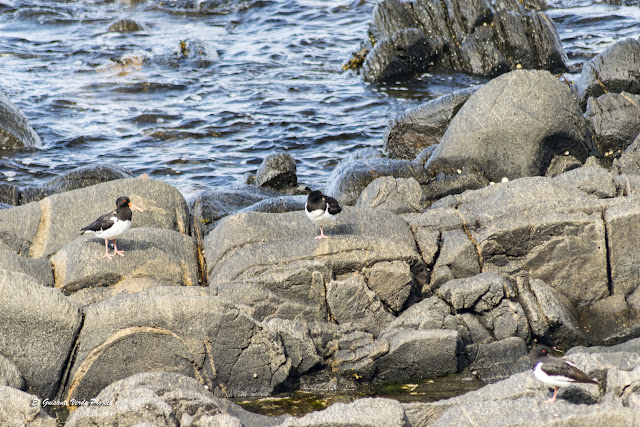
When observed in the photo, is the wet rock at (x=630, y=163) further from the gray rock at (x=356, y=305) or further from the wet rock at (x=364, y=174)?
the gray rock at (x=356, y=305)

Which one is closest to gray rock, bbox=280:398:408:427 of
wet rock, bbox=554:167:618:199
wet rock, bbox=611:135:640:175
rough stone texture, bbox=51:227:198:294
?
rough stone texture, bbox=51:227:198:294

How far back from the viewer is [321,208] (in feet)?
31.9

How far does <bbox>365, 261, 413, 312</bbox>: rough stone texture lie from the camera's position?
391 inches

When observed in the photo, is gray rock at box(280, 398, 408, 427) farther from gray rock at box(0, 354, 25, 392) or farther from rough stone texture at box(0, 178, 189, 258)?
rough stone texture at box(0, 178, 189, 258)

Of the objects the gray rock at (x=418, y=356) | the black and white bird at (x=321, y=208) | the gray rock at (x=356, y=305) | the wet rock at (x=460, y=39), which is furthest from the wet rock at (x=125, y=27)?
the gray rock at (x=418, y=356)

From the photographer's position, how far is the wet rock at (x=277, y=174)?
54.5ft

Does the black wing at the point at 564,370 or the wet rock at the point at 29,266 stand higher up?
the black wing at the point at 564,370

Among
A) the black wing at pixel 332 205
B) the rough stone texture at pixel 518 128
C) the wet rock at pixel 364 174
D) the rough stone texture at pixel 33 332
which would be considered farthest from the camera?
the wet rock at pixel 364 174

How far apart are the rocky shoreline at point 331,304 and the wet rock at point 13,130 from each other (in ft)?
29.8

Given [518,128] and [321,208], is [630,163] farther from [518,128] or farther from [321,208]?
[321,208]

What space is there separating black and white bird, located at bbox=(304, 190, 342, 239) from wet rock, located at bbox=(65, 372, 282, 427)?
2.98m

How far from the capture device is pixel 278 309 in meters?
9.62

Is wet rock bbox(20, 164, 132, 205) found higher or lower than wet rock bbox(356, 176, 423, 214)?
lower

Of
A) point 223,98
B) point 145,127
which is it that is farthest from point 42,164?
point 223,98
